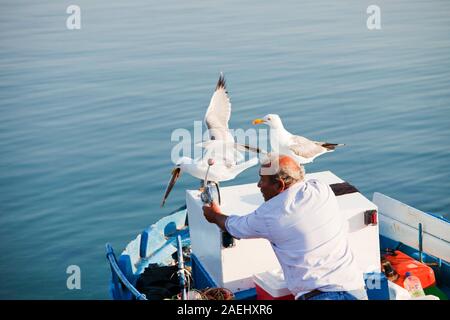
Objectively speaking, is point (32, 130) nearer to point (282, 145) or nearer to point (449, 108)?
point (282, 145)

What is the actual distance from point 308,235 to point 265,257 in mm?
1879

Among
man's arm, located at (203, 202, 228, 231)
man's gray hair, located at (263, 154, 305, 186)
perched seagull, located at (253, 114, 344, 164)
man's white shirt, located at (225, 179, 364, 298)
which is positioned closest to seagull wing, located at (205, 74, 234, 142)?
perched seagull, located at (253, 114, 344, 164)

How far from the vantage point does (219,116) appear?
1016cm

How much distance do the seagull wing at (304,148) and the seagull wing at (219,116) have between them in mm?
965

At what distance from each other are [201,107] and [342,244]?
536 inches

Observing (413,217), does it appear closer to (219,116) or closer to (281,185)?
(219,116)

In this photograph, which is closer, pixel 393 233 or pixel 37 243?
pixel 393 233

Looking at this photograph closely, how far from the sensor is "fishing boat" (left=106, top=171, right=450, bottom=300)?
245 inches

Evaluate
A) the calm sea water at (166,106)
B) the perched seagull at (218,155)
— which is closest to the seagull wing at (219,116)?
the perched seagull at (218,155)

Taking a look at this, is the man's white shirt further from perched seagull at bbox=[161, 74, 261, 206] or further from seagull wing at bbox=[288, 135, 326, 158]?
seagull wing at bbox=[288, 135, 326, 158]

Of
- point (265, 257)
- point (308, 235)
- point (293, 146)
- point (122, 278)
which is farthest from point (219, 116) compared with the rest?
point (308, 235)

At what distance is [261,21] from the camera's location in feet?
90.6

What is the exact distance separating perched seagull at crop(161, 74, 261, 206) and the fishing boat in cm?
74
